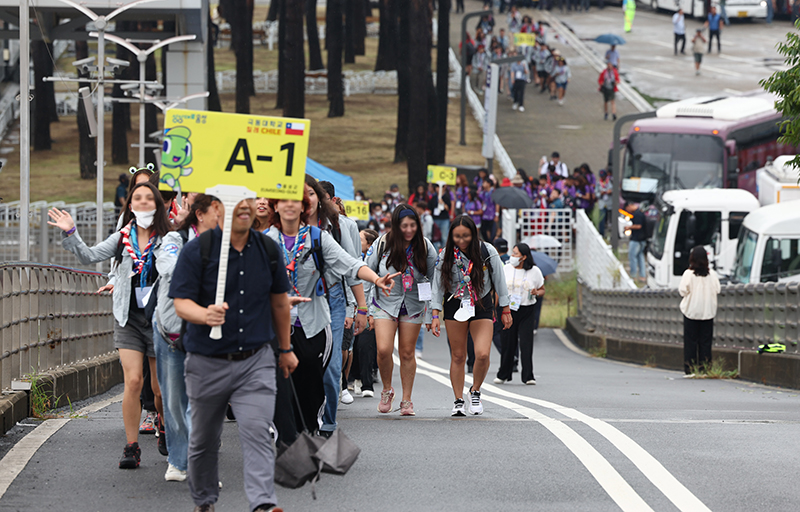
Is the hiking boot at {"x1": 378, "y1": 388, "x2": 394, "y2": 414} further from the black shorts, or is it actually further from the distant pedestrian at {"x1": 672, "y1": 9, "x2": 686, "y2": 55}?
the distant pedestrian at {"x1": 672, "y1": 9, "x2": 686, "y2": 55}

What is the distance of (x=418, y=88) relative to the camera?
38.2 meters

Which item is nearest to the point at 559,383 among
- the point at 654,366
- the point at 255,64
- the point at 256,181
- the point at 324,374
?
the point at 654,366

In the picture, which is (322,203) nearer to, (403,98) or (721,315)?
(721,315)

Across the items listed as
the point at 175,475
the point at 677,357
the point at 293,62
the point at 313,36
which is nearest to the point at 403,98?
the point at 293,62

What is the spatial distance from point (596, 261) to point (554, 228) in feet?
11.8

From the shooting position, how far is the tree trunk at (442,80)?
147ft

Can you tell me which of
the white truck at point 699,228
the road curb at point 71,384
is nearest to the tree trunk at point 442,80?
the white truck at point 699,228

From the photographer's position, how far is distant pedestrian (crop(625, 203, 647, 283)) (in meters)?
27.1

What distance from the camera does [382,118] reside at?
56219 mm

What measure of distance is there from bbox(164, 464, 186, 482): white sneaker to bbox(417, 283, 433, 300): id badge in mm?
3276

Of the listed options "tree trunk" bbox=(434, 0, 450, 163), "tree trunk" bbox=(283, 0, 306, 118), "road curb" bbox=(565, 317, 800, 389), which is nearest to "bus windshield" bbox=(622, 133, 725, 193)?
"road curb" bbox=(565, 317, 800, 389)

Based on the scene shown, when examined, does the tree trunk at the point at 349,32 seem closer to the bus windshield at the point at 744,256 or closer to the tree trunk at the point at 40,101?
the tree trunk at the point at 40,101

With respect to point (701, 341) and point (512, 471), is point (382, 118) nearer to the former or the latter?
point (701, 341)

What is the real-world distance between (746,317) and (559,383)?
133 inches
